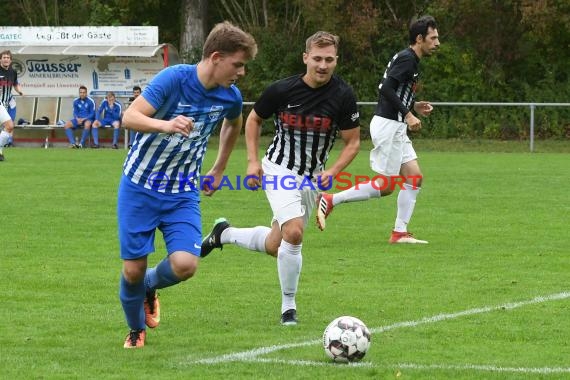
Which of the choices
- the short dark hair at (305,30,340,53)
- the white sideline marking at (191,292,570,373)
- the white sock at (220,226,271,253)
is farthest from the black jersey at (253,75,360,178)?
the white sideline marking at (191,292,570,373)

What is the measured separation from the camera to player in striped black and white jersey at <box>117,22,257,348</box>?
6.60 m

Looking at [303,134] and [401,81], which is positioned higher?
[401,81]

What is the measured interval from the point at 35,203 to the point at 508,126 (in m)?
17.3

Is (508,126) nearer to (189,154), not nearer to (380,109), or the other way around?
(380,109)

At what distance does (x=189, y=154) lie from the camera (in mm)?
6746

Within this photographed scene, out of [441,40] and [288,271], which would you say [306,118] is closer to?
[288,271]

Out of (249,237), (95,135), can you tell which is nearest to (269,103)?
(249,237)

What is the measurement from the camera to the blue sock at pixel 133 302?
22.1 feet

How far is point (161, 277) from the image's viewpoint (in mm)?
6965

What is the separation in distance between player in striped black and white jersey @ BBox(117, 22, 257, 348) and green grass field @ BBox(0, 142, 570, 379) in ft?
1.48

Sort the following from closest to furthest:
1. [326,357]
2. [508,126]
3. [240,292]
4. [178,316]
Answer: [326,357] → [178,316] → [240,292] → [508,126]

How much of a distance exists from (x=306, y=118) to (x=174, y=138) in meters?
1.68

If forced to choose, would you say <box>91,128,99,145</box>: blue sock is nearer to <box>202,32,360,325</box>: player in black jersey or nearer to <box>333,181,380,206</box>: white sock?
<box>333,181,380,206</box>: white sock

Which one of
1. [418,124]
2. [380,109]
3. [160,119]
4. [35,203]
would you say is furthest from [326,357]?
[35,203]
